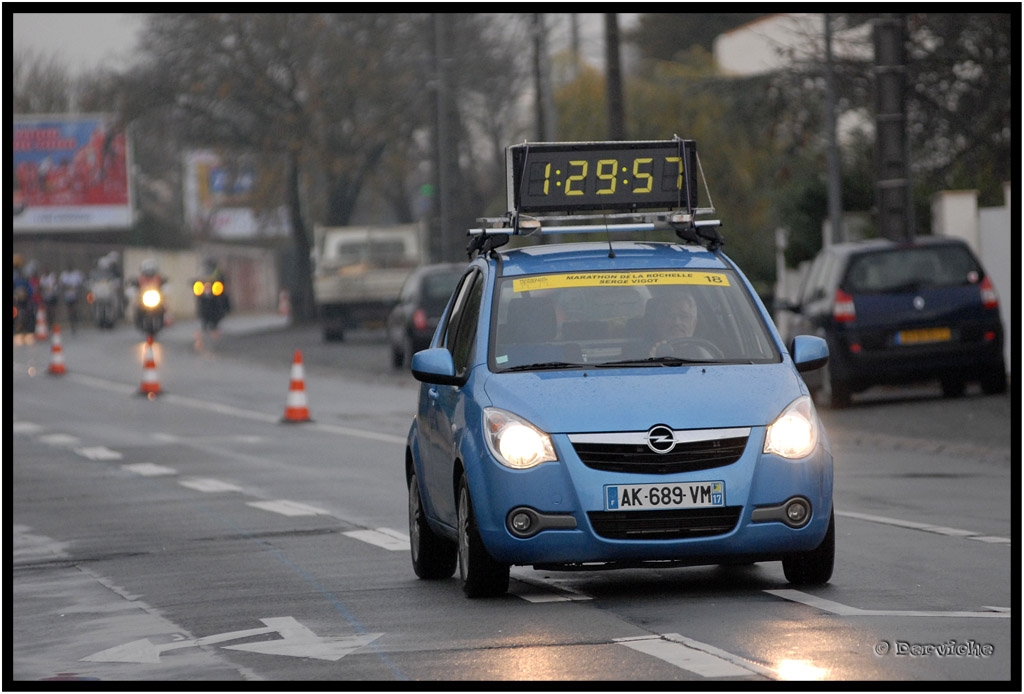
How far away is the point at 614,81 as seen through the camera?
105ft

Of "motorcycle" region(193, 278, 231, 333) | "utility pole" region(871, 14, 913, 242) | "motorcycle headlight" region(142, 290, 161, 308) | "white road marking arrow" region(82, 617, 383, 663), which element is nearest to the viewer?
"white road marking arrow" region(82, 617, 383, 663)

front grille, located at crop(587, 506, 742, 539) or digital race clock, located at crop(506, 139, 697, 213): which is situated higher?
digital race clock, located at crop(506, 139, 697, 213)

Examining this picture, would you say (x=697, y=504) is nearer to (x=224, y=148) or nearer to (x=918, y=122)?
(x=918, y=122)

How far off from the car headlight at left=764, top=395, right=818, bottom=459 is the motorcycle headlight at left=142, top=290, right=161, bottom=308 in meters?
41.3

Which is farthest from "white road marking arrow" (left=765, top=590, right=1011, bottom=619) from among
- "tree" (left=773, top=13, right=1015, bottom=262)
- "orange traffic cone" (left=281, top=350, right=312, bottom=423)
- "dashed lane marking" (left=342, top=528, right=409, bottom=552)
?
"tree" (left=773, top=13, right=1015, bottom=262)

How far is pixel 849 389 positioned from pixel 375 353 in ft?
64.9

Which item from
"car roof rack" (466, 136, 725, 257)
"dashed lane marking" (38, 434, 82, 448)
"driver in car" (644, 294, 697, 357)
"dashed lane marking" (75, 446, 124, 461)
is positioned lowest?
"dashed lane marking" (38, 434, 82, 448)

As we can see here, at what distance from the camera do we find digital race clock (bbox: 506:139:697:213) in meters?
10.9

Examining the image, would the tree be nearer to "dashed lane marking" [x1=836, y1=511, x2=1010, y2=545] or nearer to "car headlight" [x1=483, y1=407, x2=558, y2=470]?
"dashed lane marking" [x1=836, y1=511, x2=1010, y2=545]

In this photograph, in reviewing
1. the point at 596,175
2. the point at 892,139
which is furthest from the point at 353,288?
the point at 596,175

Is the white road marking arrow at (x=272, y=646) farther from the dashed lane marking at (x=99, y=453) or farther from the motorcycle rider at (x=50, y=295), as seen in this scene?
the motorcycle rider at (x=50, y=295)

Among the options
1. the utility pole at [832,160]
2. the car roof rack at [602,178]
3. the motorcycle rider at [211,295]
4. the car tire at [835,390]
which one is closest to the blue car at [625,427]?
the car roof rack at [602,178]

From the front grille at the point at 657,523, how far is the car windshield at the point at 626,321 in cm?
88

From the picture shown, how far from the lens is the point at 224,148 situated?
6244 centimetres
